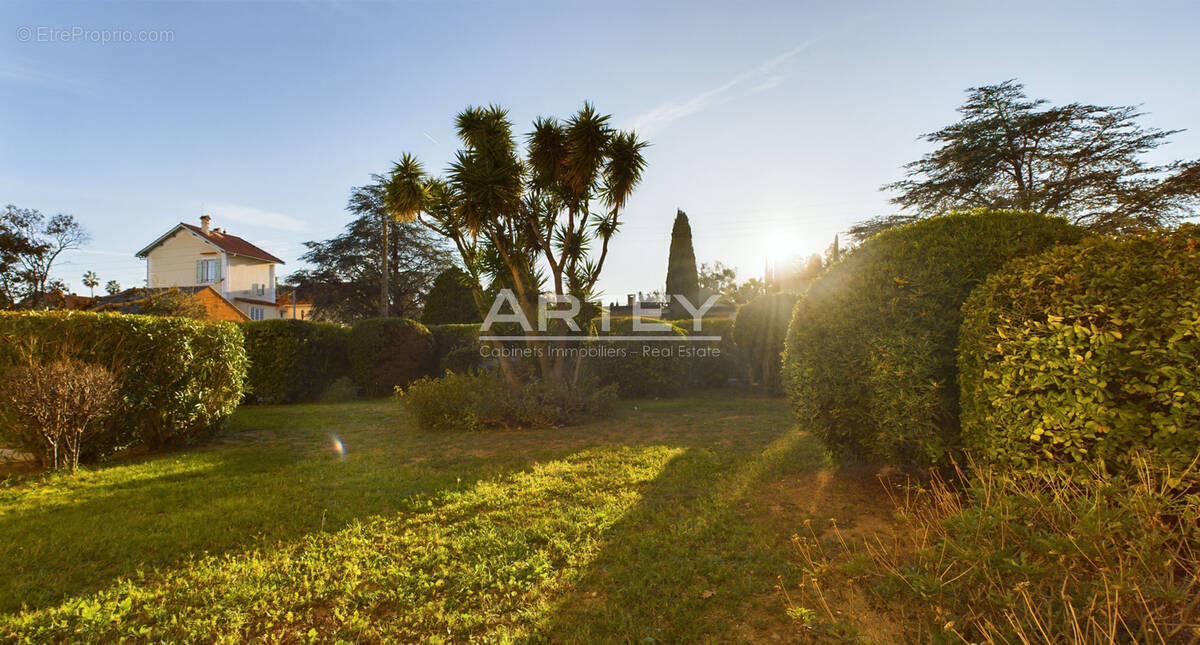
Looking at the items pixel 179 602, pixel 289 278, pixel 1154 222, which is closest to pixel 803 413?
pixel 179 602

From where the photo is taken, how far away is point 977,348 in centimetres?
348

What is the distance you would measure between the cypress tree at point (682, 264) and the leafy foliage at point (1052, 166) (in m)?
12.1

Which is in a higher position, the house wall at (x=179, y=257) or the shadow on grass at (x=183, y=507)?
the house wall at (x=179, y=257)

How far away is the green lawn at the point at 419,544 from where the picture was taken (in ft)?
8.59

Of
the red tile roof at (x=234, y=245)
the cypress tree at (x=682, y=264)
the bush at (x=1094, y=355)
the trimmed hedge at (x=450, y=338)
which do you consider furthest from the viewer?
the red tile roof at (x=234, y=245)

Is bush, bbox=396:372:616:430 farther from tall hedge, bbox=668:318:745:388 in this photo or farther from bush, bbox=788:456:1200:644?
bush, bbox=788:456:1200:644

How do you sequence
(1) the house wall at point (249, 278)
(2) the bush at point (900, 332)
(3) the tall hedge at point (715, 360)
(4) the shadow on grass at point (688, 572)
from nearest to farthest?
(4) the shadow on grass at point (688, 572) → (2) the bush at point (900, 332) → (3) the tall hedge at point (715, 360) → (1) the house wall at point (249, 278)

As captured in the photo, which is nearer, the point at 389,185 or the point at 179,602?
the point at 179,602

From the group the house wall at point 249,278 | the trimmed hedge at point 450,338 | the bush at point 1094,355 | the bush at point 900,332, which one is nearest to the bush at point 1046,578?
the bush at point 1094,355

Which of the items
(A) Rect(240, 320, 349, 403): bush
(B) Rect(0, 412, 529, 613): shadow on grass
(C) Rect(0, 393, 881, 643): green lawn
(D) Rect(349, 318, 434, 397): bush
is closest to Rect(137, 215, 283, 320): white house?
(A) Rect(240, 320, 349, 403): bush

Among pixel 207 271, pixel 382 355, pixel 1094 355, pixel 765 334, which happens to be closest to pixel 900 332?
pixel 1094 355

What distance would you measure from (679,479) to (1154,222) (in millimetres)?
24064

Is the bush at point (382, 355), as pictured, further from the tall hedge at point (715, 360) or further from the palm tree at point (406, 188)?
the tall hedge at point (715, 360)

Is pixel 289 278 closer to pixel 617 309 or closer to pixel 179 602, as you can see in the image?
pixel 617 309
